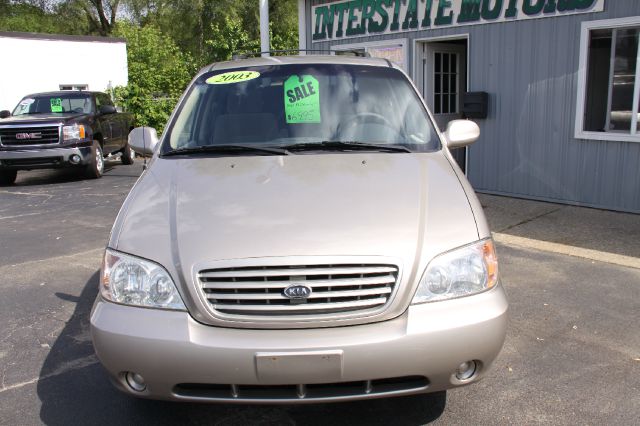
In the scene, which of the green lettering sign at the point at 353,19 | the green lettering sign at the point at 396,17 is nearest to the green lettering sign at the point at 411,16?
the green lettering sign at the point at 396,17

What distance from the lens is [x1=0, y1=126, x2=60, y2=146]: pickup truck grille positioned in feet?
38.1

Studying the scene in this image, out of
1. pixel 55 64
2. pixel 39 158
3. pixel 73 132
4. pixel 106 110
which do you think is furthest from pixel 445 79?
pixel 55 64

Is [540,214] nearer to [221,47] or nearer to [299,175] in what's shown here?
[299,175]

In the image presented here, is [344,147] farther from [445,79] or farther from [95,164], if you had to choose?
[95,164]

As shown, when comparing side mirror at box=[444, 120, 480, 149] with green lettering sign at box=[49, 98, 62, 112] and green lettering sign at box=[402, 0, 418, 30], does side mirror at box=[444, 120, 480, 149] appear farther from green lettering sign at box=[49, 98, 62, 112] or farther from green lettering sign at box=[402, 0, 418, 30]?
green lettering sign at box=[49, 98, 62, 112]

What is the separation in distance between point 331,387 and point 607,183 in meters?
6.22

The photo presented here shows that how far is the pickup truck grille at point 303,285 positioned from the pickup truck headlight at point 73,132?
1036cm

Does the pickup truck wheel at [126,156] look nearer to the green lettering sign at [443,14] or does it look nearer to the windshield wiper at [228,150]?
the green lettering sign at [443,14]

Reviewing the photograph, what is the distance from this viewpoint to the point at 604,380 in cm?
344

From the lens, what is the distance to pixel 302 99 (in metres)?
3.88

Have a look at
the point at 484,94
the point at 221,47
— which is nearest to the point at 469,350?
the point at 484,94

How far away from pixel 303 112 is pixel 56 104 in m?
10.8

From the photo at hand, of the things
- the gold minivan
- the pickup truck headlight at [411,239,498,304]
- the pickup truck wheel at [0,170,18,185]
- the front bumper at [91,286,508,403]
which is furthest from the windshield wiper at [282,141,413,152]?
the pickup truck wheel at [0,170,18,185]

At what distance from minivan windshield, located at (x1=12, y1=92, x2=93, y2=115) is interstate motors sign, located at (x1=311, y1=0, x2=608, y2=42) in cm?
538
